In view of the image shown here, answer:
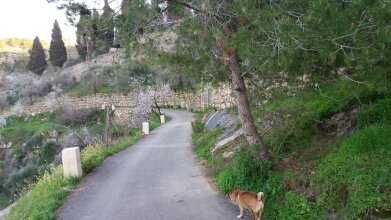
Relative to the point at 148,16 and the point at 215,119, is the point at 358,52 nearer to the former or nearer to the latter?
the point at 148,16

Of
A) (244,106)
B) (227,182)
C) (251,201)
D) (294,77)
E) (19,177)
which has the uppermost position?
(294,77)

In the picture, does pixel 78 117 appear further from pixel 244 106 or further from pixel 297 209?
pixel 297 209

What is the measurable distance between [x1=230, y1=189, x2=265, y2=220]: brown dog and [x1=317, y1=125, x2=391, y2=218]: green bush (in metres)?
0.96

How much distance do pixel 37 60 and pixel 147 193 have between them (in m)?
65.7

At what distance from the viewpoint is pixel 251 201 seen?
693 cm

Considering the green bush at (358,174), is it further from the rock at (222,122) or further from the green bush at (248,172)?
the rock at (222,122)

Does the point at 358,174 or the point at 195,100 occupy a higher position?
the point at 358,174

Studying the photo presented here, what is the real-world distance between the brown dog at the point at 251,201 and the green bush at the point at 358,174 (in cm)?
96

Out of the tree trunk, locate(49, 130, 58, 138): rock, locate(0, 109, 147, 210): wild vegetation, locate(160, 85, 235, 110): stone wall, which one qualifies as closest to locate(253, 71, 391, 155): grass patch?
the tree trunk

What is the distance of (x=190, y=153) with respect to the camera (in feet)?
49.6

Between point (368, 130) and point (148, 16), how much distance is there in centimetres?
446

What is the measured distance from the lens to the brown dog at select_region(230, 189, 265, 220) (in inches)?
265

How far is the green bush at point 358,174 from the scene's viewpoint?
230 inches

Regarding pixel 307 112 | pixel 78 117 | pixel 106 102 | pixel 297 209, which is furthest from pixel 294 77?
pixel 106 102
